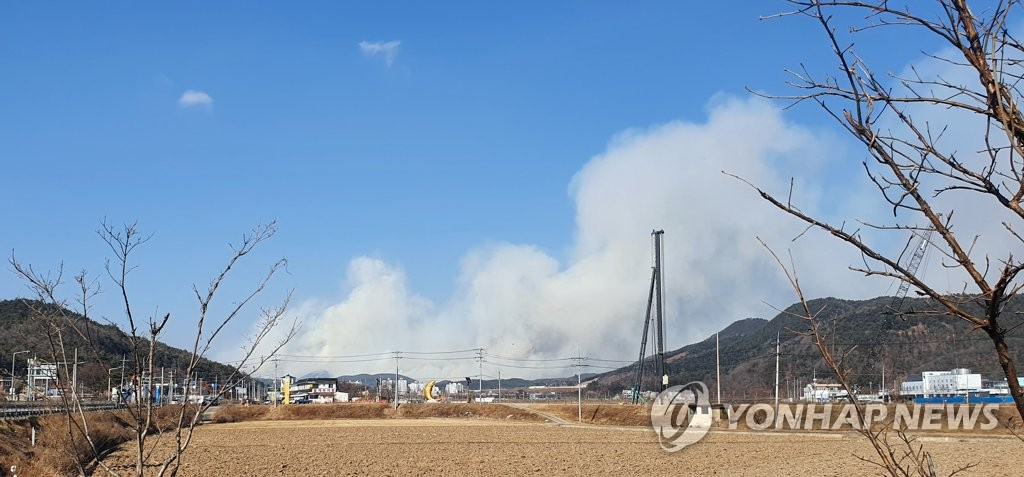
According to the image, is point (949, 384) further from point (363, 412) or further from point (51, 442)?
point (51, 442)

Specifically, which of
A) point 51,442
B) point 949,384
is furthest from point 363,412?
point 949,384

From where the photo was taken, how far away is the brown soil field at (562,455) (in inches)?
1322

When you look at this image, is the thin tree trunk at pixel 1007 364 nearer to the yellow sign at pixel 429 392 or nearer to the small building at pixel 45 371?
the small building at pixel 45 371

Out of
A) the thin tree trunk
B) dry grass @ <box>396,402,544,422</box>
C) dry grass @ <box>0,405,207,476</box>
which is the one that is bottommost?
dry grass @ <box>396,402,544,422</box>

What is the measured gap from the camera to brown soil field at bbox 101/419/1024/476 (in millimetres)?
33569

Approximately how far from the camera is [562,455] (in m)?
41.2

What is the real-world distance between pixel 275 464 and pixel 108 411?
A: 31239 mm

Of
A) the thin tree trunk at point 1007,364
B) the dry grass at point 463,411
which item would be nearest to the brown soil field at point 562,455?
the thin tree trunk at point 1007,364

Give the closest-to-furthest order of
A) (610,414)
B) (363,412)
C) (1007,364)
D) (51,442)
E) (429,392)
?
(1007,364)
(51,442)
(610,414)
(363,412)
(429,392)

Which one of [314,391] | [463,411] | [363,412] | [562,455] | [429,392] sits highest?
[562,455]

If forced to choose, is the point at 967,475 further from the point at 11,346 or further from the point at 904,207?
the point at 11,346

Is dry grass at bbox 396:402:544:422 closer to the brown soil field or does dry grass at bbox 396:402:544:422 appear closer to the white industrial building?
the brown soil field

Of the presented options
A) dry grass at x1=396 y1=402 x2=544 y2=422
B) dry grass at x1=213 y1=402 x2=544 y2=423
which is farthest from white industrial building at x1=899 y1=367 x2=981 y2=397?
dry grass at x1=213 y1=402 x2=544 y2=423

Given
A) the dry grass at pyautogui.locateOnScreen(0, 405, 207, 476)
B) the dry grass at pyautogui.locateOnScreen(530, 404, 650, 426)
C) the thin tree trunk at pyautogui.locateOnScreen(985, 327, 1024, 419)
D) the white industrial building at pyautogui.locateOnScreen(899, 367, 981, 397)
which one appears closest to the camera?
the thin tree trunk at pyautogui.locateOnScreen(985, 327, 1024, 419)
